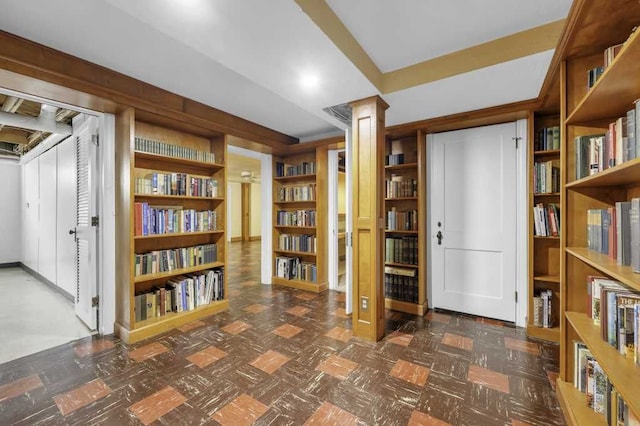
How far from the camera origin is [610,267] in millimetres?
1168

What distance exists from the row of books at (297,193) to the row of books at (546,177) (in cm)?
278

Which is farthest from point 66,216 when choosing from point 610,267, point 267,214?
point 610,267

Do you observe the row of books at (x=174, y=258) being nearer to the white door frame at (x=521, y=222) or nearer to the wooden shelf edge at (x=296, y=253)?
the wooden shelf edge at (x=296, y=253)

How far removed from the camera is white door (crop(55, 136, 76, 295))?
355 centimetres

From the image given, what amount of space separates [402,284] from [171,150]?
3168 millimetres

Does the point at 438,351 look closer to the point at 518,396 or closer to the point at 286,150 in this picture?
the point at 518,396

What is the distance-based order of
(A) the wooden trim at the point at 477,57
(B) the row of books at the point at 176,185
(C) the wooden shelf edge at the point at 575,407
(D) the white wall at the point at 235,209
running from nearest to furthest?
1. (C) the wooden shelf edge at the point at 575,407
2. (A) the wooden trim at the point at 477,57
3. (B) the row of books at the point at 176,185
4. (D) the white wall at the point at 235,209

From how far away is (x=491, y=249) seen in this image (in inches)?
120

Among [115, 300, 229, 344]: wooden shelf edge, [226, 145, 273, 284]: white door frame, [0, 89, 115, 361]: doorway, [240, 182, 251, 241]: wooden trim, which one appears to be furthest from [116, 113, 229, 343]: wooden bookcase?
[240, 182, 251, 241]: wooden trim

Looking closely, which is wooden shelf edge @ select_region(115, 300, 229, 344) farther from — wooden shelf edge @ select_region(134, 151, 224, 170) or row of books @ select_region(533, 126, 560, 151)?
row of books @ select_region(533, 126, 560, 151)

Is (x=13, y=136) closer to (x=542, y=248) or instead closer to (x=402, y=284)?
(x=402, y=284)

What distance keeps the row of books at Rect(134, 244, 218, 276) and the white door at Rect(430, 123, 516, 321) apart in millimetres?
2850

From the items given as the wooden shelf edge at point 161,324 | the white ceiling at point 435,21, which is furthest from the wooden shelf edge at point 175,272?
the white ceiling at point 435,21

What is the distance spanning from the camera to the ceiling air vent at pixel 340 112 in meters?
2.78
